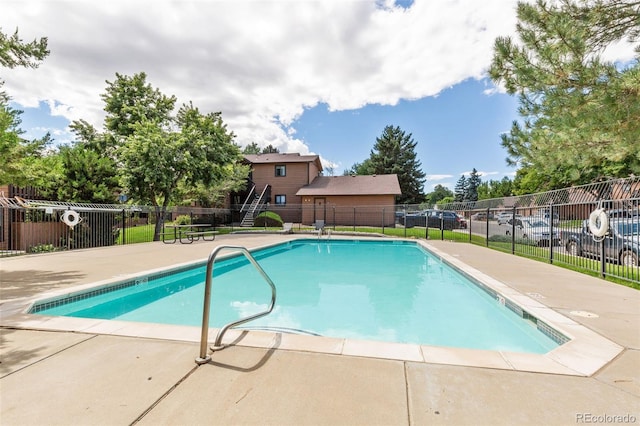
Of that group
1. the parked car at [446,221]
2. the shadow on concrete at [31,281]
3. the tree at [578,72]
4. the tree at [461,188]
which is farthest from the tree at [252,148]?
the tree at [578,72]

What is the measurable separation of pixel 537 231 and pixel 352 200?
16848 millimetres

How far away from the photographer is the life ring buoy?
5.67 metres

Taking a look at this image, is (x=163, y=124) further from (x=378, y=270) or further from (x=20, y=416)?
(x=20, y=416)

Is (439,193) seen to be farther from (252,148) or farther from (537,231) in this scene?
(537,231)

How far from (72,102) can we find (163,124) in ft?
31.7

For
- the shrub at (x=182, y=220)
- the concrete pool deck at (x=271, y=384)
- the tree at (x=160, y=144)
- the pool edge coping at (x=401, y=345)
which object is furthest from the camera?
the shrub at (x=182, y=220)

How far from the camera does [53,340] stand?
2969 millimetres

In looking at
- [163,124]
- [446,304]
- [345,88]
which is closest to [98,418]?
[446,304]

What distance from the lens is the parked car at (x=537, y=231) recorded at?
855 centimetres

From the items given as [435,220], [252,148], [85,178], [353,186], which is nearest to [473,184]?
[252,148]

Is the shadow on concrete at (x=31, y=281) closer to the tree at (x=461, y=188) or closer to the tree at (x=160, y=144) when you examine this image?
the tree at (x=160, y=144)

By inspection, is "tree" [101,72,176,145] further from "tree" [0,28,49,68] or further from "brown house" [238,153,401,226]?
"tree" [0,28,49,68]

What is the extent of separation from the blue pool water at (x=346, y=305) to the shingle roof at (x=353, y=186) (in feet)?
51.4

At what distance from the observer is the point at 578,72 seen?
395cm
